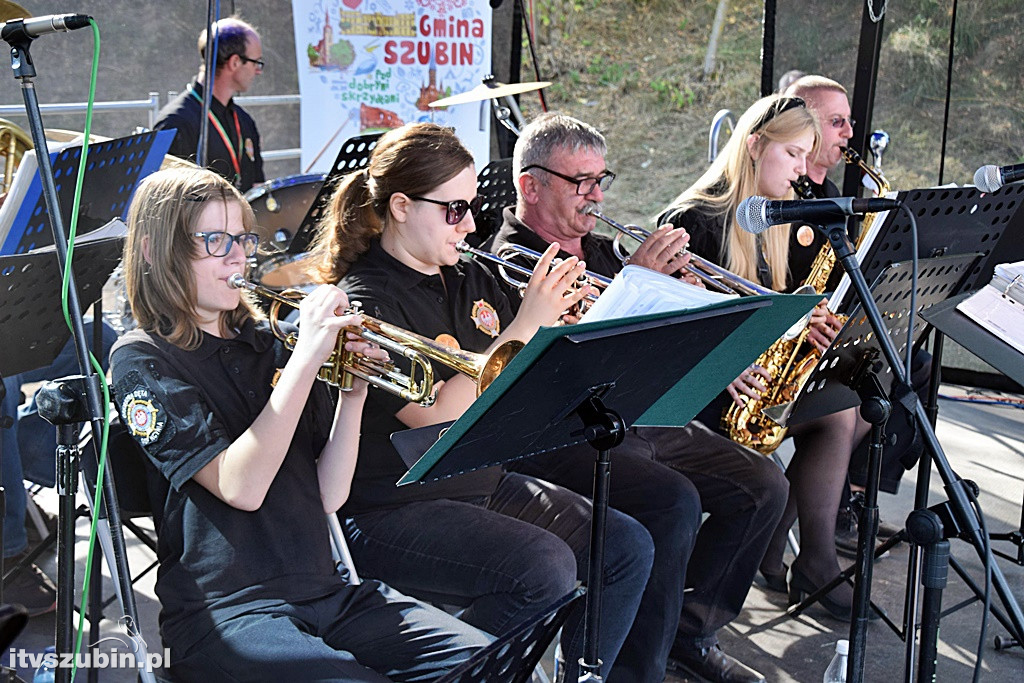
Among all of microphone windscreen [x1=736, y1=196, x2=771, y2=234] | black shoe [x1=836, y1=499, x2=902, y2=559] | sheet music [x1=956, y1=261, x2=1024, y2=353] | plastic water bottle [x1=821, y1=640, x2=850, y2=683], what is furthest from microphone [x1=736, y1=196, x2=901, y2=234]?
black shoe [x1=836, y1=499, x2=902, y2=559]

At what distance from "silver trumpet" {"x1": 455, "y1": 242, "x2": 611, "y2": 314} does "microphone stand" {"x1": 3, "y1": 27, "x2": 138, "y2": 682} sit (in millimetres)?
1089

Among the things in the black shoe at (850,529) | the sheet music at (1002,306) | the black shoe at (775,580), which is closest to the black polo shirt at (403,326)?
the sheet music at (1002,306)

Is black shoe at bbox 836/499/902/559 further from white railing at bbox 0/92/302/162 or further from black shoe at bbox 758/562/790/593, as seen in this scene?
white railing at bbox 0/92/302/162

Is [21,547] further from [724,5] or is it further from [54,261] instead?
[724,5]

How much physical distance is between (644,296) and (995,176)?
97 centimetres

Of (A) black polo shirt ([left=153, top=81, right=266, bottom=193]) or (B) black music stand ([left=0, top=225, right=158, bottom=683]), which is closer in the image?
(B) black music stand ([left=0, top=225, right=158, bottom=683])

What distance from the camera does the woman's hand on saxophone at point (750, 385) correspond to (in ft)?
10.7

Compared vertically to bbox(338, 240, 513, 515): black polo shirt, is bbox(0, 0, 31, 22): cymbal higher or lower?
higher

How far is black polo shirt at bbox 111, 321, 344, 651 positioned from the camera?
6.49 feet

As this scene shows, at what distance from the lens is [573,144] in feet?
10.4

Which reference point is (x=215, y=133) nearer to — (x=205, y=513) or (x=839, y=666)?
(x=205, y=513)

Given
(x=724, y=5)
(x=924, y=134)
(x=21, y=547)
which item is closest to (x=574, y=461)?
(x=21, y=547)

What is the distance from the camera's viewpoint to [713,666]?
2.85 meters

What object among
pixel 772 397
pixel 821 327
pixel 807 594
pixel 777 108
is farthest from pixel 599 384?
pixel 777 108
